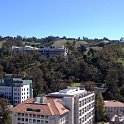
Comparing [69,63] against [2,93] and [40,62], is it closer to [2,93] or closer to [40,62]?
[40,62]

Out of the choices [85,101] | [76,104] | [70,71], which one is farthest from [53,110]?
[70,71]

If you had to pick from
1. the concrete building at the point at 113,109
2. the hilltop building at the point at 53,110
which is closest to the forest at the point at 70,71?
the concrete building at the point at 113,109

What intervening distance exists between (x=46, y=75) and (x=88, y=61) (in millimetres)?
16482

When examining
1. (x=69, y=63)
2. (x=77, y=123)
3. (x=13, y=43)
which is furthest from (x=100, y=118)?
(x=13, y=43)

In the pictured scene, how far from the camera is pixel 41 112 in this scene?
1612 inches

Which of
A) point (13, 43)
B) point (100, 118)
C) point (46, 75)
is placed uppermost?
point (13, 43)

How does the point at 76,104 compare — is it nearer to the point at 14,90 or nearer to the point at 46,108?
the point at 46,108

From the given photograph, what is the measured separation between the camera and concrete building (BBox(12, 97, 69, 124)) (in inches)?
1598

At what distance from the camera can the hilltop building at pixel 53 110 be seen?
4075 cm

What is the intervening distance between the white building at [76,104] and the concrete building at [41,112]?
102 centimetres

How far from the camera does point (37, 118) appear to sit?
41344mm

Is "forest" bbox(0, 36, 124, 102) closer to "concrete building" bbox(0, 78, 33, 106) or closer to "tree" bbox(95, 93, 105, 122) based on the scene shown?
"concrete building" bbox(0, 78, 33, 106)

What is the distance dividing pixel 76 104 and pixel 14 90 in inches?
974

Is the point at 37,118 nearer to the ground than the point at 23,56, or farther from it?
nearer to the ground
